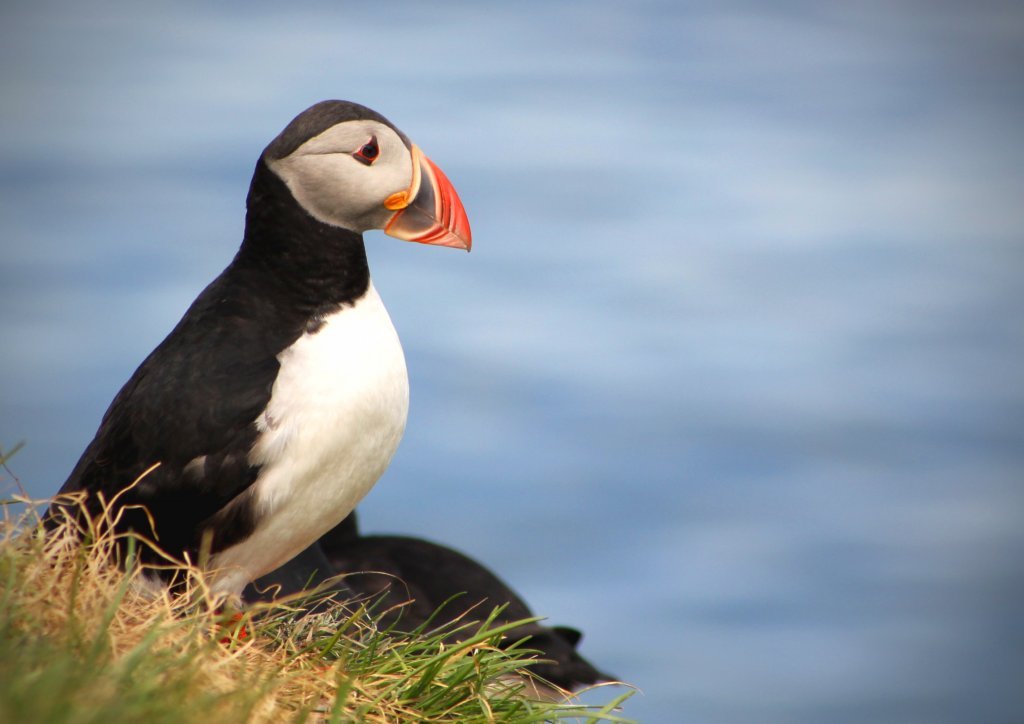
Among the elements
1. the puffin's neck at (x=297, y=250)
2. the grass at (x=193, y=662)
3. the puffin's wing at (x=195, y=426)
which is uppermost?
the puffin's neck at (x=297, y=250)

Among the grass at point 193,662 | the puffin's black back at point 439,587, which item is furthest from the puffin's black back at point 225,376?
the puffin's black back at point 439,587

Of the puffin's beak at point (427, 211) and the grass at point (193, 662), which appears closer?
the grass at point (193, 662)

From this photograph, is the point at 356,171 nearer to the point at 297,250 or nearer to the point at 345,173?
the point at 345,173

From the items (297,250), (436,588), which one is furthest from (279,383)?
(436,588)

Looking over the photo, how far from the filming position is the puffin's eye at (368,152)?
12.5 ft

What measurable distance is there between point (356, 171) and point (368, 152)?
0.23 feet

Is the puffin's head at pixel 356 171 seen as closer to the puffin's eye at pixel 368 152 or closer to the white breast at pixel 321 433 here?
the puffin's eye at pixel 368 152

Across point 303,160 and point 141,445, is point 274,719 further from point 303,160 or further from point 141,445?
point 303,160

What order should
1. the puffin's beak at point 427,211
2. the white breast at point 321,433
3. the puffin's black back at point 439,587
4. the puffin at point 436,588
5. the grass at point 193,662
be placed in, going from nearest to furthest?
the grass at point 193,662 < the white breast at point 321,433 < the puffin's beak at point 427,211 < the puffin at point 436,588 < the puffin's black back at point 439,587

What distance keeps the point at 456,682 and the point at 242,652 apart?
0.60 metres

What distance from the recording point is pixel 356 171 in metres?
3.82

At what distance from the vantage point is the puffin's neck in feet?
12.7

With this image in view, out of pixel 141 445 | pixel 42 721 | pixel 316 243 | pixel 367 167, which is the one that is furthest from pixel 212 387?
pixel 42 721

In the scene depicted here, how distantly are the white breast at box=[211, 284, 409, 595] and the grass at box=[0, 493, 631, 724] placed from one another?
216mm
